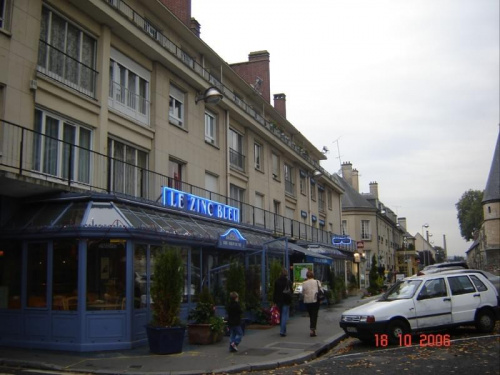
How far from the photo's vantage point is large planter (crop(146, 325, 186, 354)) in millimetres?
10984

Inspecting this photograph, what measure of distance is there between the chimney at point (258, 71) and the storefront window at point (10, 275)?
21.1 m

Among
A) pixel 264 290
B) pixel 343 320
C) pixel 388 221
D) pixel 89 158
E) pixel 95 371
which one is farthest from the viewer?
pixel 388 221

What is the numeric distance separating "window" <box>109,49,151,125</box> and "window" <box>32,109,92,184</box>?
1.99m

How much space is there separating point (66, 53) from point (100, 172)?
11.1 feet

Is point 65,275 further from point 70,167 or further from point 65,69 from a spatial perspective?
point 65,69

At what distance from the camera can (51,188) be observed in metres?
12.0

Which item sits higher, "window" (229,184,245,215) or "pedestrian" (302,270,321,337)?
"window" (229,184,245,215)

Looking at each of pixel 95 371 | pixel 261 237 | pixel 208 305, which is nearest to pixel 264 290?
pixel 261 237

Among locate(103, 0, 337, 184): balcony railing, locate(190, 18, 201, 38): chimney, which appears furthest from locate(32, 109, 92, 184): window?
locate(190, 18, 201, 38): chimney

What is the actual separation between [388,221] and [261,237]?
53.0 m

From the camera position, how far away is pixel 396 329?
1189 centimetres

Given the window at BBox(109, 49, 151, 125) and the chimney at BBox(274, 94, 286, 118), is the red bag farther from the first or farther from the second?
the chimney at BBox(274, 94, 286, 118)

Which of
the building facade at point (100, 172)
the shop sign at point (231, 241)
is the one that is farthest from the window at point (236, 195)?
the shop sign at point (231, 241)

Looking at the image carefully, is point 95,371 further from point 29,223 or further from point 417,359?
point 417,359
